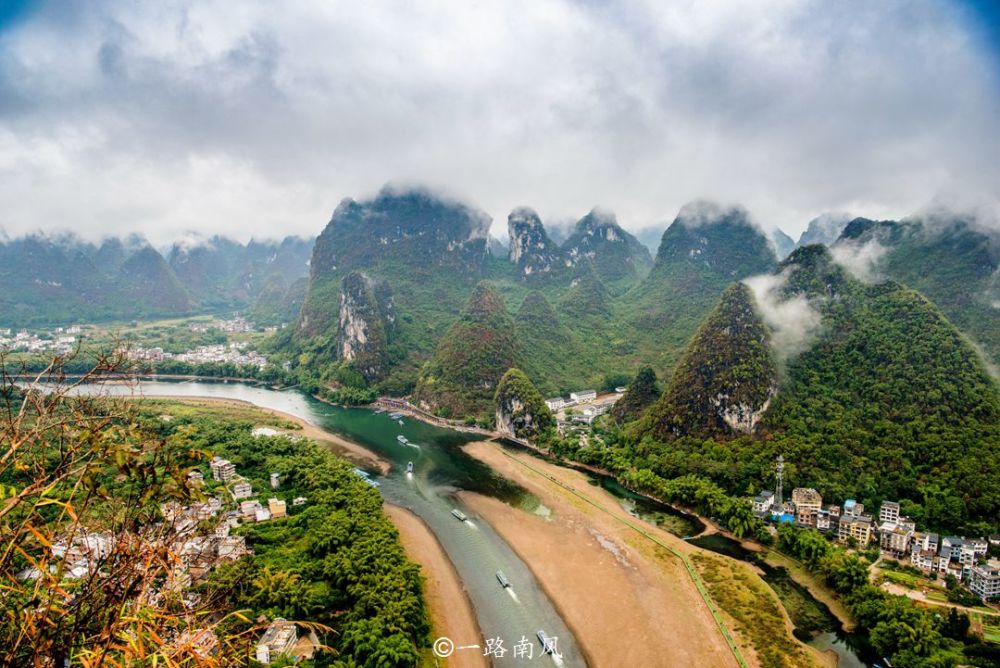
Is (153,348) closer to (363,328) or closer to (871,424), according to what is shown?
(363,328)

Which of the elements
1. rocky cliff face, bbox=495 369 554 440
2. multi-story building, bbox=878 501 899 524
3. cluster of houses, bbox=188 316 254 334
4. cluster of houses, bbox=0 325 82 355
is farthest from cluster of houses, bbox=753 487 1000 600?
cluster of houses, bbox=188 316 254 334

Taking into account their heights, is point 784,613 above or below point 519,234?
below

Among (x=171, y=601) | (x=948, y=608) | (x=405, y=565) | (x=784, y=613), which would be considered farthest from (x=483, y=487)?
(x=171, y=601)

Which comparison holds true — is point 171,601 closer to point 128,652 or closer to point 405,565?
point 128,652

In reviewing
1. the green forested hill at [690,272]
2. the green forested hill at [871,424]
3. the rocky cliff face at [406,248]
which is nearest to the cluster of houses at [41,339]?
the rocky cliff face at [406,248]

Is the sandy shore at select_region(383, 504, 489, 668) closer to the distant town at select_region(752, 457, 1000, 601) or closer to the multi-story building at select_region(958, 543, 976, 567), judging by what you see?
the distant town at select_region(752, 457, 1000, 601)

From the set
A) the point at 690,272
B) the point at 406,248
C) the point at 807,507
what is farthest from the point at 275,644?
the point at 406,248

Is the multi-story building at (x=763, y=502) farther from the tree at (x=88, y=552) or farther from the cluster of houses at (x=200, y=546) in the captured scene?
the tree at (x=88, y=552)
